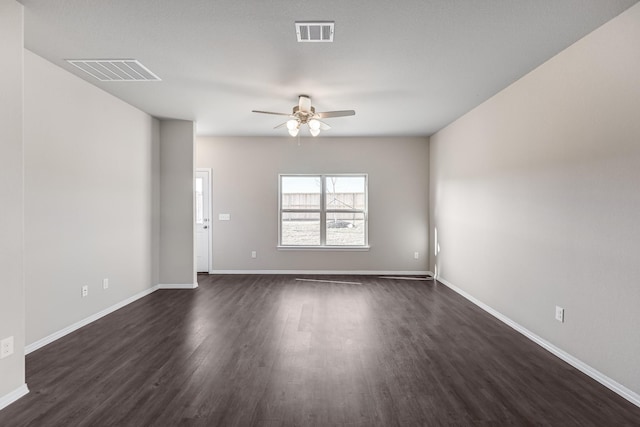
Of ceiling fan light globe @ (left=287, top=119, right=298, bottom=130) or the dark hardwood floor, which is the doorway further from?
ceiling fan light globe @ (left=287, top=119, right=298, bottom=130)

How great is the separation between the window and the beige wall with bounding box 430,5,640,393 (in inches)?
100

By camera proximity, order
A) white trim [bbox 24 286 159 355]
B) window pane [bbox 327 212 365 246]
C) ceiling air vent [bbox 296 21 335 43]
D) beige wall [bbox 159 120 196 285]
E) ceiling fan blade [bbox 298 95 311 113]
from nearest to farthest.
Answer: ceiling air vent [bbox 296 21 335 43], white trim [bbox 24 286 159 355], ceiling fan blade [bbox 298 95 311 113], beige wall [bbox 159 120 196 285], window pane [bbox 327 212 365 246]

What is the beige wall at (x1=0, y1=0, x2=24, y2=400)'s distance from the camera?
2191mm

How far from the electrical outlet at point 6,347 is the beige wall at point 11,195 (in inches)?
1.0

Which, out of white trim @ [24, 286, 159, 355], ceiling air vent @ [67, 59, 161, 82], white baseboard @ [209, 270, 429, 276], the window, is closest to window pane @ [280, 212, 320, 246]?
the window

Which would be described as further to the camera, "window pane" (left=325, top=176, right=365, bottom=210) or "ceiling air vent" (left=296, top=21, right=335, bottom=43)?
"window pane" (left=325, top=176, right=365, bottom=210)

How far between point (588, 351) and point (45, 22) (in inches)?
193

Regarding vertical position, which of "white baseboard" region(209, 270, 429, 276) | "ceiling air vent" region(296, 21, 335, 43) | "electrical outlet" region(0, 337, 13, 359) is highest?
"ceiling air vent" region(296, 21, 335, 43)

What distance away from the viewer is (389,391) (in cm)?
237

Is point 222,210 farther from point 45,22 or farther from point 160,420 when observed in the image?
point 160,420

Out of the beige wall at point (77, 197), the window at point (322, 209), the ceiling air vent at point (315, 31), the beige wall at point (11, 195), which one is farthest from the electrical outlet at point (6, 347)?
the window at point (322, 209)

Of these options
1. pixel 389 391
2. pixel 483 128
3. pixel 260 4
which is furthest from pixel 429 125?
pixel 389 391

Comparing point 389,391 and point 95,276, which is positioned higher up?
point 95,276

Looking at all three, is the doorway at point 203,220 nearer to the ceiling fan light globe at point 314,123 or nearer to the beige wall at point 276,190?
the beige wall at point 276,190
